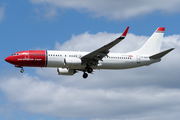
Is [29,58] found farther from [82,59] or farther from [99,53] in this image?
[99,53]

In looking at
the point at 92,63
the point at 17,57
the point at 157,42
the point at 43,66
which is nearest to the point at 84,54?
the point at 92,63

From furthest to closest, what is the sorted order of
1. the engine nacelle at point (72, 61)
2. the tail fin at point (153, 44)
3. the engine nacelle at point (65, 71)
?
1. the tail fin at point (153, 44)
2. the engine nacelle at point (65, 71)
3. the engine nacelle at point (72, 61)

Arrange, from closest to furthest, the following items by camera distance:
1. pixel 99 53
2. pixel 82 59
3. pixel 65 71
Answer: pixel 99 53 → pixel 82 59 → pixel 65 71

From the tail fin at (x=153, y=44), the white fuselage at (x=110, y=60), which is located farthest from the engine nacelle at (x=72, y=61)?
the tail fin at (x=153, y=44)

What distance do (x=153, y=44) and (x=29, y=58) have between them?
24662 millimetres

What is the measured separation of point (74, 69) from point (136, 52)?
11.9 m

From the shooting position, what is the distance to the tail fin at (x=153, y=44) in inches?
2623

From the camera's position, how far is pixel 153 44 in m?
68.9

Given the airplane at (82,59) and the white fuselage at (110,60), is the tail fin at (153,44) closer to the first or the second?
A: the airplane at (82,59)

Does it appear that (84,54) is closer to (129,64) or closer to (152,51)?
(129,64)

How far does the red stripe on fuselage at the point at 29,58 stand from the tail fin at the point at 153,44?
18332mm

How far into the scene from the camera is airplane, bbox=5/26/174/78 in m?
58.6

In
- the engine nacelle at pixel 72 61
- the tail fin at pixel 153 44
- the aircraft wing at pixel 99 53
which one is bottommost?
the engine nacelle at pixel 72 61

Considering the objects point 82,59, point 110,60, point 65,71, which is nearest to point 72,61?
point 82,59
